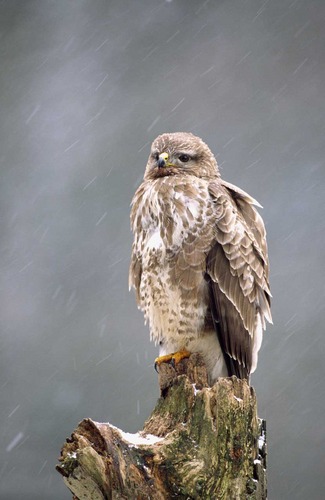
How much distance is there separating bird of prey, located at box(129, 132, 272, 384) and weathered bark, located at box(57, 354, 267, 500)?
635 mm

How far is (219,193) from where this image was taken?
395 centimetres

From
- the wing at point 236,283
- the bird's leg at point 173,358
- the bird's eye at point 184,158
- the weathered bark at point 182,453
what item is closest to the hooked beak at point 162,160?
the bird's eye at point 184,158

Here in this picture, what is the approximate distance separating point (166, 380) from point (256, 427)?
55cm

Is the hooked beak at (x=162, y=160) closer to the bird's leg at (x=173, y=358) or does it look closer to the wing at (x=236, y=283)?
the wing at (x=236, y=283)

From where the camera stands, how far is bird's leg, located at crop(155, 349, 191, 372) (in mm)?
3754

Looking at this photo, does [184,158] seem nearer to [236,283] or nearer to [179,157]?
[179,157]

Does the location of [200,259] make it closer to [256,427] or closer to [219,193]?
[219,193]

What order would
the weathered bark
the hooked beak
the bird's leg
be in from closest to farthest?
1. the weathered bark
2. the bird's leg
3. the hooked beak

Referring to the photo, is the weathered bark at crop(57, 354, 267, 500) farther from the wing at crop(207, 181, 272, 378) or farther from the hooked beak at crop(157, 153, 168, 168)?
the hooked beak at crop(157, 153, 168, 168)

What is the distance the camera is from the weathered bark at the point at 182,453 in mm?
2836

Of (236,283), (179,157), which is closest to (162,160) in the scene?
(179,157)

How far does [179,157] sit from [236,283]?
2.65 feet

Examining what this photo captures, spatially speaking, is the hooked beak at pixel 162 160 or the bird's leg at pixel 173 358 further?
the hooked beak at pixel 162 160

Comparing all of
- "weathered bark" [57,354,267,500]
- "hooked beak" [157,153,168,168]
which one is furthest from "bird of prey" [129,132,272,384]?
"weathered bark" [57,354,267,500]
